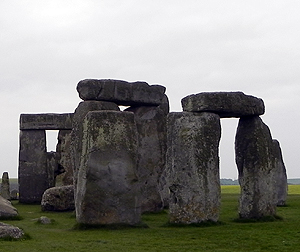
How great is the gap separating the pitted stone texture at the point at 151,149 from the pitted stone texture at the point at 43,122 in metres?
7.03

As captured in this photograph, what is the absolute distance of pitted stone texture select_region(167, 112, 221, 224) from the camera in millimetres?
15031

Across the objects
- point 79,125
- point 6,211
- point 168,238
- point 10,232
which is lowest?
point 168,238

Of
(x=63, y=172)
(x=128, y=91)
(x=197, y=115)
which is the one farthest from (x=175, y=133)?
(x=63, y=172)

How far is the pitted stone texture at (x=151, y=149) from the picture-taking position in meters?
21.0

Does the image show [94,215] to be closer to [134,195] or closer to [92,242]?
[134,195]

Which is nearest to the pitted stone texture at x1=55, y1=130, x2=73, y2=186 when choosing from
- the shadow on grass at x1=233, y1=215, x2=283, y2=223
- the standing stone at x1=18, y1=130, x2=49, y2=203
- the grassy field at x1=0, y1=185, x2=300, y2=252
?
the standing stone at x1=18, y1=130, x2=49, y2=203

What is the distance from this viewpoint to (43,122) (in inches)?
1091

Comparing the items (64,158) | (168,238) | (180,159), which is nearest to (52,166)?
(64,158)

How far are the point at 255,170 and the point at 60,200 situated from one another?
7.10 m

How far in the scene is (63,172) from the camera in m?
28.1

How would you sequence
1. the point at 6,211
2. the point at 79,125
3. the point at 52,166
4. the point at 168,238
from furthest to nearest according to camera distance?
the point at 52,166, the point at 79,125, the point at 6,211, the point at 168,238

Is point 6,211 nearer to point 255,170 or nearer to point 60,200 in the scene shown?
point 60,200

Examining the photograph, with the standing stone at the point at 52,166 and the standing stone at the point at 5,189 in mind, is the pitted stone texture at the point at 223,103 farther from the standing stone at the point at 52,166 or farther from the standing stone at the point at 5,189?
the standing stone at the point at 5,189

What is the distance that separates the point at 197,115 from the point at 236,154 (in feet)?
7.01
